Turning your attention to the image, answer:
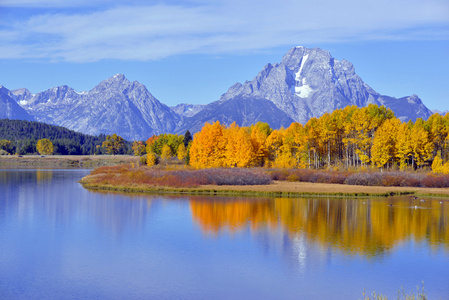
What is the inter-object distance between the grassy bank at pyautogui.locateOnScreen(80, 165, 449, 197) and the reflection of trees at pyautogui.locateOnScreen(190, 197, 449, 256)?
19.9ft

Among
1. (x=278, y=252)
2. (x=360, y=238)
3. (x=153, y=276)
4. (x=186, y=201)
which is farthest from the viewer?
(x=186, y=201)

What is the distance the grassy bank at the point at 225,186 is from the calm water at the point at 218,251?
13.1 meters

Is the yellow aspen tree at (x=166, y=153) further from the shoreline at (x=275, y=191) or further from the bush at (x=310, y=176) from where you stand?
the shoreline at (x=275, y=191)

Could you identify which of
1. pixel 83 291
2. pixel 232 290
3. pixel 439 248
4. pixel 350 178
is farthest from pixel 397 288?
pixel 350 178

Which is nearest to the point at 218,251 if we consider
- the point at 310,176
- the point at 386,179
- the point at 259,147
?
the point at 386,179

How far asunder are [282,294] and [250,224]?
18.0m

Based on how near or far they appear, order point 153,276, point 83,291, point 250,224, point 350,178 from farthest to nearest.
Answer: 1. point 350,178
2. point 250,224
3. point 153,276
4. point 83,291

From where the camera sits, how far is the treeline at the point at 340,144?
317 feet

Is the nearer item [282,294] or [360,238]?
[282,294]

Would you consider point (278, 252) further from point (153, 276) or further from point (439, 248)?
point (439, 248)

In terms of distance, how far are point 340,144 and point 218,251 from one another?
9450 centimetres

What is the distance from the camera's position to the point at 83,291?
72.3 ft

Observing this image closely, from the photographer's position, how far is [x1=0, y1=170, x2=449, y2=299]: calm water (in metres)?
23.0

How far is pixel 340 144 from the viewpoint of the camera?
391ft
